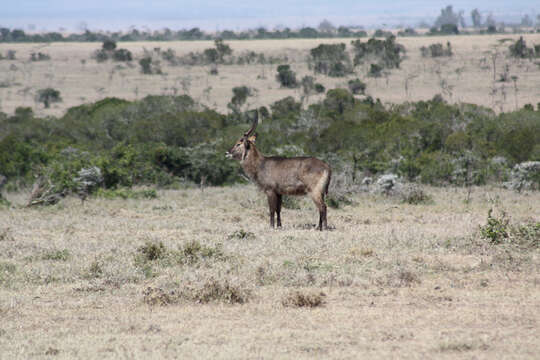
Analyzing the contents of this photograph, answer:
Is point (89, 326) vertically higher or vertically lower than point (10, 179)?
higher

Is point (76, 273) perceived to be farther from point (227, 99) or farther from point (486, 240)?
point (227, 99)

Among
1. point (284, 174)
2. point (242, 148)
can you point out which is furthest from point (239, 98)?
point (284, 174)

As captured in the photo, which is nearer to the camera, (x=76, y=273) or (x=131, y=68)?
(x=76, y=273)

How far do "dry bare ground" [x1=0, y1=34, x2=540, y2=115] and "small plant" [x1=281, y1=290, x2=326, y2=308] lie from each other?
107 ft

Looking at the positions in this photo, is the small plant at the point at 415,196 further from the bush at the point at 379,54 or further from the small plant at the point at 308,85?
the bush at the point at 379,54

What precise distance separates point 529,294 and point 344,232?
4.52 metres

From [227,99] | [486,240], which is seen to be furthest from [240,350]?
[227,99]

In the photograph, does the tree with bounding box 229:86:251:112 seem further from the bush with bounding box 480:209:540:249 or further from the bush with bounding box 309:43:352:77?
the bush with bounding box 480:209:540:249

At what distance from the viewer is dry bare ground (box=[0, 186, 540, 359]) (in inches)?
251

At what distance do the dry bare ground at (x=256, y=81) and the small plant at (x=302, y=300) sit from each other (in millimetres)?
32583

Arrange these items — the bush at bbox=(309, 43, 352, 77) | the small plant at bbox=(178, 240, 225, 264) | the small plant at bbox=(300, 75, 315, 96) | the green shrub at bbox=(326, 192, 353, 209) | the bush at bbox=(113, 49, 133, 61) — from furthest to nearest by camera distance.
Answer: the bush at bbox=(113, 49, 133, 61)
the bush at bbox=(309, 43, 352, 77)
the small plant at bbox=(300, 75, 315, 96)
the green shrub at bbox=(326, 192, 353, 209)
the small plant at bbox=(178, 240, 225, 264)

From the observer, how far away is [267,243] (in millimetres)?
10953

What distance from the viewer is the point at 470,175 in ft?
66.4

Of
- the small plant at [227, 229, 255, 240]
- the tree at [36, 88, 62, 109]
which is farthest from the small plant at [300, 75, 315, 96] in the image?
the small plant at [227, 229, 255, 240]
